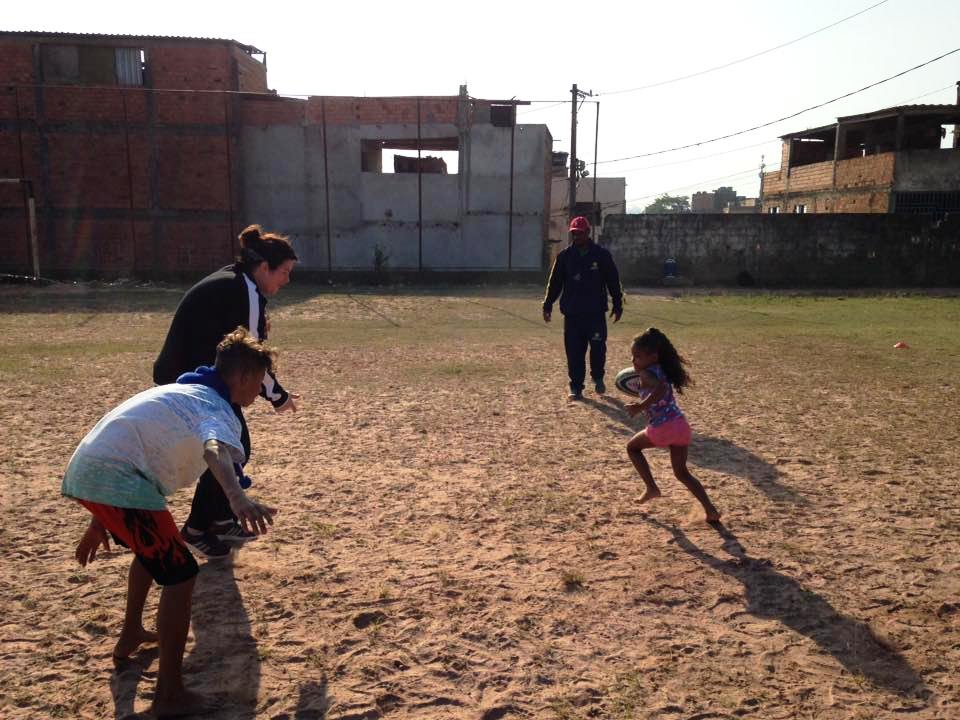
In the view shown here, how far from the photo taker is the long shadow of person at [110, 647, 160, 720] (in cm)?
301

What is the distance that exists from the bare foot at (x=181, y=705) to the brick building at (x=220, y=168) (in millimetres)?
23977

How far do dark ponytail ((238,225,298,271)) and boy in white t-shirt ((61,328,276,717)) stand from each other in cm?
156

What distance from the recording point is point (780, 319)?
16.9m

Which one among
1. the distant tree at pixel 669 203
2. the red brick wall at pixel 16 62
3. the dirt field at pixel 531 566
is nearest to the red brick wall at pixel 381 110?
the red brick wall at pixel 16 62

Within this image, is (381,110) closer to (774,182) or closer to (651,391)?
(651,391)

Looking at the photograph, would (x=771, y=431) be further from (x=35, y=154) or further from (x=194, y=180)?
(x=35, y=154)

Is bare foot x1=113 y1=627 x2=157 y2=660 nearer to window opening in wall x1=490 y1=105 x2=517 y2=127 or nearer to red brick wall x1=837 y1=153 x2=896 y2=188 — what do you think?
window opening in wall x1=490 y1=105 x2=517 y2=127

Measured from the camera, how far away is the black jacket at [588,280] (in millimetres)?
8641

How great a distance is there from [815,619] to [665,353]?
184cm

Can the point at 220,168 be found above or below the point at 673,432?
above

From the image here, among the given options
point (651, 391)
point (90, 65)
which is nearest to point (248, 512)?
point (651, 391)

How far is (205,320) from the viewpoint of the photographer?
14.3ft

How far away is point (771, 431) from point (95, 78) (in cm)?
2546

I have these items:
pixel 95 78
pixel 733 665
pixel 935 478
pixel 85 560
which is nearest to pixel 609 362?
pixel 935 478
